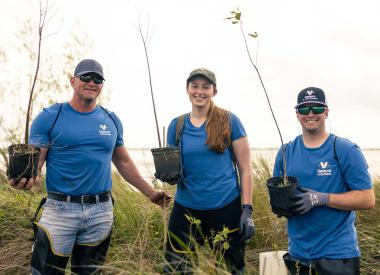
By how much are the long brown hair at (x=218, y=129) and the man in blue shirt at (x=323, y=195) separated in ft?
2.18

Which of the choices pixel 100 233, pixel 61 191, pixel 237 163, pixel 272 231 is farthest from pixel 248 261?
pixel 61 191

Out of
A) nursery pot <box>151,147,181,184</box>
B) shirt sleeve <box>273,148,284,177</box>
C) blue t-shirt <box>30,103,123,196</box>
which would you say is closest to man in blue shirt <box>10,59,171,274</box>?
blue t-shirt <box>30,103,123,196</box>

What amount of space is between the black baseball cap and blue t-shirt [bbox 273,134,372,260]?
0.26 meters

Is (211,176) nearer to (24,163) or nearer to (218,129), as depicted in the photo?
(218,129)

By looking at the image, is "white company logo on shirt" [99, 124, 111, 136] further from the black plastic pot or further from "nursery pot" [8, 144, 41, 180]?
the black plastic pot

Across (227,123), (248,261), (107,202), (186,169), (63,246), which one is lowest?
(248,261)

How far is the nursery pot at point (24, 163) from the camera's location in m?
3.51

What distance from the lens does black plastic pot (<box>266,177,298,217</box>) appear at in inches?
127

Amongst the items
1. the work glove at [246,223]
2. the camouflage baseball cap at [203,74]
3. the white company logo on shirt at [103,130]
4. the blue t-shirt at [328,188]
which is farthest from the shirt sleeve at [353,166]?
the white company logo on shirt at [103,130]

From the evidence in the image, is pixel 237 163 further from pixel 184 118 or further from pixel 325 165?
pixel 325 165

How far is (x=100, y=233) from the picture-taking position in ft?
12.6

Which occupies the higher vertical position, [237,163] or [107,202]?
[237,163]

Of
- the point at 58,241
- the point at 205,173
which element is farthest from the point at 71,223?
the point at 205,173

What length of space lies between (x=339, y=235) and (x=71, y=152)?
2039 millimetres
